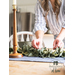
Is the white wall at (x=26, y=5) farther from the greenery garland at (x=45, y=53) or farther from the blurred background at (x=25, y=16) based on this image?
the greenery garland at (x=45, y=53)

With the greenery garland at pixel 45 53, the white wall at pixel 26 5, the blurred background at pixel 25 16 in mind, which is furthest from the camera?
the white wall at pixel 26 5

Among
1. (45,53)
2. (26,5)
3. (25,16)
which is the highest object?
(26,5)

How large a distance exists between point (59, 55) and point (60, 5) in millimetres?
484

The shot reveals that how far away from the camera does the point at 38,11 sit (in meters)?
0.92

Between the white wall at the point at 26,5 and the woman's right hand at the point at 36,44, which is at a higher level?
the white wall at the point at 26,5

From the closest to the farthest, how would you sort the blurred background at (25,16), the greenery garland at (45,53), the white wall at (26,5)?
the greenery garland at (45,53) → the blurred background at (25,16) → the white wall at (26,5)

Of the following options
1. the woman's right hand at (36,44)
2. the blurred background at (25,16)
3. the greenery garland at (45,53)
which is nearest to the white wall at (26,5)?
the blurred background at (25,16)

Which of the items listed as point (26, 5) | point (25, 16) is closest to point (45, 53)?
point (25, 16)

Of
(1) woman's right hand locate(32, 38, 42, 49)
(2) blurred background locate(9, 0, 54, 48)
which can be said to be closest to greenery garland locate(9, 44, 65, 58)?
(1) woman's right hand locate(32, 38, 42, 49)

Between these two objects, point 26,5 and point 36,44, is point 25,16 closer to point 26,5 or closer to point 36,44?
point 26,5
